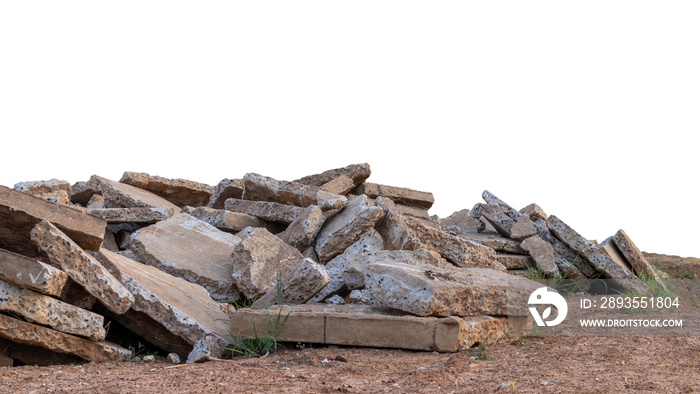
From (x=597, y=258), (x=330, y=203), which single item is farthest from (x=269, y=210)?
(x=597, y=258)

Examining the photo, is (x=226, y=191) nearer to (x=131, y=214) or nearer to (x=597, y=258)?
(x=131, y=214)

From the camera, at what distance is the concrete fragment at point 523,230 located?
393 inches

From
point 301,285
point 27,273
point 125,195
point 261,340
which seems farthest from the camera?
point 125,195

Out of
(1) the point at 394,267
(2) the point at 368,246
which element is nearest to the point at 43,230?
(1) the point at 394,267

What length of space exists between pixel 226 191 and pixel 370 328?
517cm

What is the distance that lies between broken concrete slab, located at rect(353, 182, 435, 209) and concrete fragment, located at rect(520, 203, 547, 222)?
74.3 inches

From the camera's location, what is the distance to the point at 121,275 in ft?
17.0

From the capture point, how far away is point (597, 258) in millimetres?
9086

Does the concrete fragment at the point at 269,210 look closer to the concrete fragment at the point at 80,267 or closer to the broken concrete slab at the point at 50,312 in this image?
the concrete fragment at the point at 80,267

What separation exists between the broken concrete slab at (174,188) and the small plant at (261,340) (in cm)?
559

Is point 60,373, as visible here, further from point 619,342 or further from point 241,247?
point 619,342

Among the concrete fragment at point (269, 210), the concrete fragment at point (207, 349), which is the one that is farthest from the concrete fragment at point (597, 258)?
the concrete fragment at point (207, 349)

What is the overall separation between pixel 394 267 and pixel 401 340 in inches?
26.7

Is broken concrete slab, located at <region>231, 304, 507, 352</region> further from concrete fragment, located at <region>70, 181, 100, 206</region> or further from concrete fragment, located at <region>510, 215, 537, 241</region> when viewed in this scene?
concrete fragment, located at <region>70, 181, 100, 206</region>
